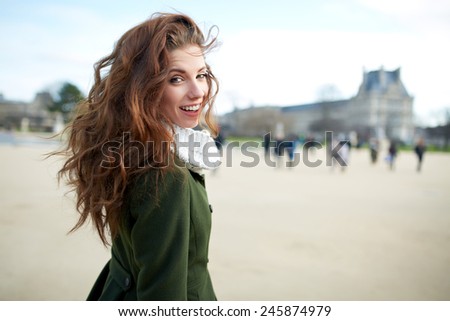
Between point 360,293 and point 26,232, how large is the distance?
376 centimetres

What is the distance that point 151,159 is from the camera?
46.0 inches

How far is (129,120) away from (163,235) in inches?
15.5

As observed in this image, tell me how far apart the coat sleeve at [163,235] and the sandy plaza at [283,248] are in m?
1.59

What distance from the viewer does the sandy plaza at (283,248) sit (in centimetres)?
318

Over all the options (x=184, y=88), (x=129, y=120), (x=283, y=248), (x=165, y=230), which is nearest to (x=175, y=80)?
(x=184, y=88)

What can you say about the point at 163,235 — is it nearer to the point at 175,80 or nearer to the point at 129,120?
the point at 129,120

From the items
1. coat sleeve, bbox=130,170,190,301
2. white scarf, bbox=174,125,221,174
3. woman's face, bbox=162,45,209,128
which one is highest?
woman's face, bbox=162,45,209,128

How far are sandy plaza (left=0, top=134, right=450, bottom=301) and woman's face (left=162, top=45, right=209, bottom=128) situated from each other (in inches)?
57.1

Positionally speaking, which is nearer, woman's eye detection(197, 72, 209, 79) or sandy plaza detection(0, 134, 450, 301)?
woman's eye detection(197, 72, 209, 79)

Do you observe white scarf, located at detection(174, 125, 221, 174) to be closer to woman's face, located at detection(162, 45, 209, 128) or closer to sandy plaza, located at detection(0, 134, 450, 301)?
woman's face, located at detection(162, 45, 209, 128)

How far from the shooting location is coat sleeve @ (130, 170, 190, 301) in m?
1.09


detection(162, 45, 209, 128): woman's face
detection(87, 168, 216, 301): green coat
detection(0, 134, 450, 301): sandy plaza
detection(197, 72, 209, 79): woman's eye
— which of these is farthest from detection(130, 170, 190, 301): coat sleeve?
detection(0, 134, 450, 301): sandy plaza

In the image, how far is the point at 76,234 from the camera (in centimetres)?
447
